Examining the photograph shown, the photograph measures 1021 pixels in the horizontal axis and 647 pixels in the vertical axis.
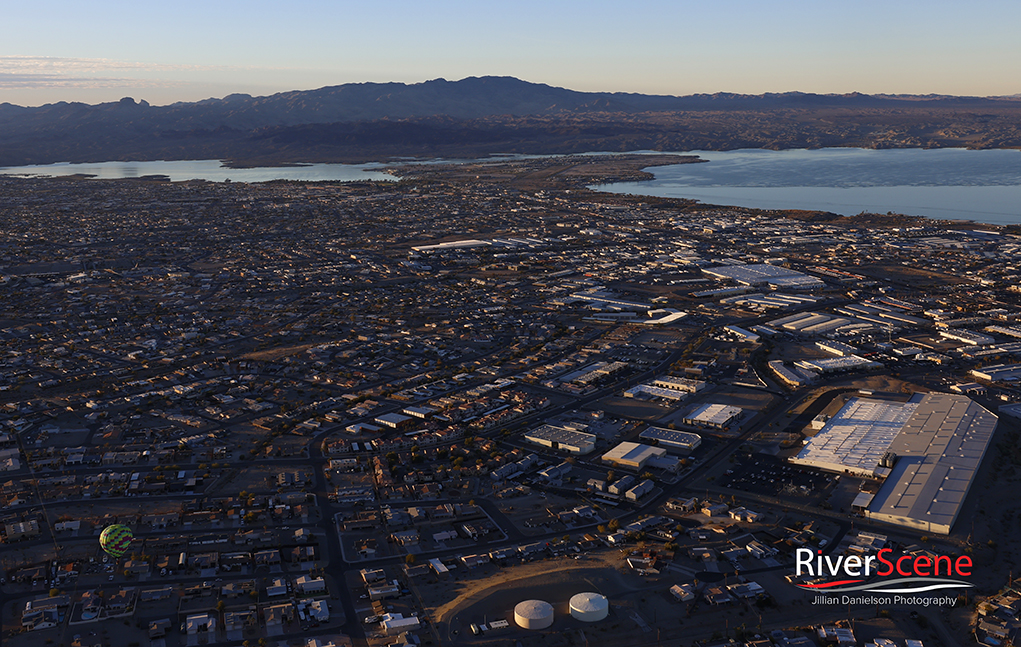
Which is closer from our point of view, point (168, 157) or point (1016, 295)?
point (1016, 295)

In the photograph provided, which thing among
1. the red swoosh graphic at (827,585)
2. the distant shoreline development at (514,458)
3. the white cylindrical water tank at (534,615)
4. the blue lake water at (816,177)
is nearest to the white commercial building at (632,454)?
the distant shoreline development at (514,458)

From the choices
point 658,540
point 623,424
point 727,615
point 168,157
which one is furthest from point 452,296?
point 168,157

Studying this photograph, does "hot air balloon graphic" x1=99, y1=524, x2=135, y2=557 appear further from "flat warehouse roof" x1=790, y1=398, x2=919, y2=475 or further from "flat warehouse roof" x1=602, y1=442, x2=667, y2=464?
"flat warehouse roof" x1=790, y1=398, x2=919, y2=475

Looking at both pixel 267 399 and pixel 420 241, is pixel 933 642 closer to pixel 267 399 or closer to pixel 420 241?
pixel 267 399

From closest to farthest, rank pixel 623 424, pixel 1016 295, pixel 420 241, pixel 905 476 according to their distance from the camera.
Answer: pixel 905 476 < pixel 623 424 < pixel 1016 295 < pixel 420 241

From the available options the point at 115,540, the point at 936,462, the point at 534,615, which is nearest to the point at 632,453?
the point at 534,615

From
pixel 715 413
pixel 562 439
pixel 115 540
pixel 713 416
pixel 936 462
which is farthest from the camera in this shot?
pixel 715 413

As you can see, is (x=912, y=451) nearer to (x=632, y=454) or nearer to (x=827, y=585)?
(x=827, y=585)
